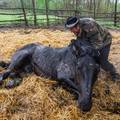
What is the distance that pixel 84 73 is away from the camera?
142 inches

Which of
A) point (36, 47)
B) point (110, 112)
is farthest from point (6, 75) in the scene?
point (110, 112)

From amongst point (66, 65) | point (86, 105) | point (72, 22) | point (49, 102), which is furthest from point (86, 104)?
point (72, 22)

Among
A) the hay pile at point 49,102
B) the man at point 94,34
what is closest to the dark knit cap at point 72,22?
the man at point 94,34

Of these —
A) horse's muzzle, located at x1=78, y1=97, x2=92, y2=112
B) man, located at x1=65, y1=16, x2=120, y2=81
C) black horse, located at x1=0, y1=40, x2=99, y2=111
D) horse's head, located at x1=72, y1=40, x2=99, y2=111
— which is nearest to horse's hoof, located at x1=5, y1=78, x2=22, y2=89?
black horse, located at x1=0, y1=40, x2=99, y2=111

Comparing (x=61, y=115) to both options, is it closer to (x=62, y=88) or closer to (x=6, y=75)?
(x=62, y=88)

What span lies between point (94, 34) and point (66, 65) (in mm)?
739

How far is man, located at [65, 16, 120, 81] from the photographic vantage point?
4188 millimetres

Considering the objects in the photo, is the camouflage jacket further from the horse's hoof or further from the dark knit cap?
the horse's hoof

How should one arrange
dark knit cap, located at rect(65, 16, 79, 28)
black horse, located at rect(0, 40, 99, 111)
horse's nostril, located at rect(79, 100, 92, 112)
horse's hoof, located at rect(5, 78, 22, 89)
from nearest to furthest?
horse's nostril, located at rect(79, 100, 92, 112), black horse, located at rect(0, 40, 99, 111), dark knit cap, located at rect(65, 16, 79, 28), horse's hoof, located at rect(5, 78, 22, 89)

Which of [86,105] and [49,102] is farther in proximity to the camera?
[49,102]

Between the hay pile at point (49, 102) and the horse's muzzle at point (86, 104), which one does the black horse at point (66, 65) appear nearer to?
the horse's muzzle at point (86, 104)

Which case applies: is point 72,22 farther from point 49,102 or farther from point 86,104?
point 86,104

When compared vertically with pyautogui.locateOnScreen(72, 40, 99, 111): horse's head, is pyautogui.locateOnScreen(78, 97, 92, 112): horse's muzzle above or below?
below

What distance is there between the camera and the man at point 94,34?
419cm
